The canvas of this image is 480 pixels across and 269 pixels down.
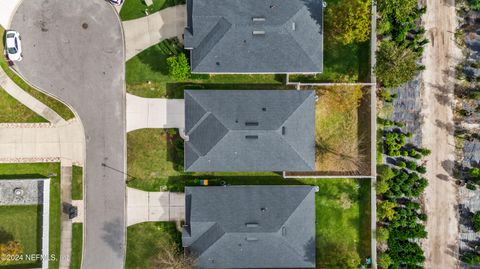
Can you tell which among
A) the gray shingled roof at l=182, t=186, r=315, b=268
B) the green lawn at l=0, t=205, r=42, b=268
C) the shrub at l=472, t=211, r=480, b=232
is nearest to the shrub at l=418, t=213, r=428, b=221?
the shrub at l=472, t=211, r=480, b=232

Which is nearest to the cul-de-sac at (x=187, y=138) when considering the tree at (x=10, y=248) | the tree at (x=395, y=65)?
the tree at (x=10, y=248)

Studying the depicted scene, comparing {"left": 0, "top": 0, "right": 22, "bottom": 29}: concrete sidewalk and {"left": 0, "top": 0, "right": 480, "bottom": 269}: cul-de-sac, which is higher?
{"left": 0, "top": 0, "right": 22, "bottom": 29}: concrete sidewalk

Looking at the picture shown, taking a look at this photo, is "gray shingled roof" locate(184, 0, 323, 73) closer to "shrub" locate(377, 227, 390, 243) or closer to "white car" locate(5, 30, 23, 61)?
"white car" locate(5, 30, 23, 61)

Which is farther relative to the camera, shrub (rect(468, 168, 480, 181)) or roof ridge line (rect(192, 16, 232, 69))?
shrub (rect(468, 168, 480, 181))

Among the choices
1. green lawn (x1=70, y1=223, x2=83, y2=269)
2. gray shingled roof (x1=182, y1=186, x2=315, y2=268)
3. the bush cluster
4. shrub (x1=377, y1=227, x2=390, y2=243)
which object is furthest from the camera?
green lawn (x1=70, y1=223, x2=83, y2=269)

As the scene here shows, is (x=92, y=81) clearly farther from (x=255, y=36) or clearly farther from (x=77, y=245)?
(x=255, y=36)

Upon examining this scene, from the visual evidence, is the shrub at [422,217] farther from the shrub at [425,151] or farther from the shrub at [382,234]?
the shrub at [425,151]

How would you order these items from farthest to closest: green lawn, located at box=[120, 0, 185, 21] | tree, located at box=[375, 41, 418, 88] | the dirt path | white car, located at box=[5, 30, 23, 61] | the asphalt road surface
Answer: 1. the dirt path
2. green lawn, located at box=[120, 0, 185, 21]
3. the asphalt road surface
4. white car, located at box=[5, 30, 23, 61]
5. tree, located at box=[375, 41, 418, 88]
